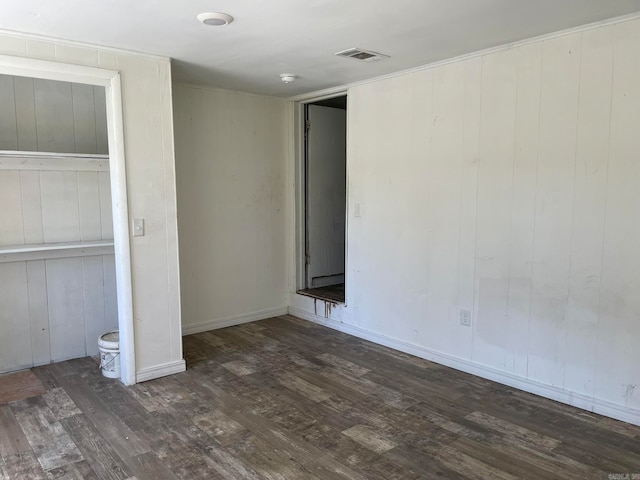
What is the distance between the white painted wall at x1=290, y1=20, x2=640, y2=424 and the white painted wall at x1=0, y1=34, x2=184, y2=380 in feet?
5.79

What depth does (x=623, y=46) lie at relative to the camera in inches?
107

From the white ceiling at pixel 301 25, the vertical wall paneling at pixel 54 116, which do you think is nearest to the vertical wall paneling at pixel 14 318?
the vertical wall paneling at pixel 54 116

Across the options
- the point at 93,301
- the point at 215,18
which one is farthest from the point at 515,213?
the point at 93,301

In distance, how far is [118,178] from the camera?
3.28 m

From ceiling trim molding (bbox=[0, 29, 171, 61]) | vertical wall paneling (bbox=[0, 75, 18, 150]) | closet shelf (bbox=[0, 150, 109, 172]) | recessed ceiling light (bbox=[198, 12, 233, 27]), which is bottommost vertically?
closet shelf (bbox=[0, 150, 109, 172])

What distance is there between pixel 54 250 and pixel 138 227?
861mm

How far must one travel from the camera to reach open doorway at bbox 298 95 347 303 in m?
5.21

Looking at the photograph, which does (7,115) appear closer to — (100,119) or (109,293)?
(100,119)

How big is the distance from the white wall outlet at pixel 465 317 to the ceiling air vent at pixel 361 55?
2.02m

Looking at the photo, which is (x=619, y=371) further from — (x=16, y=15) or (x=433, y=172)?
(x=16, y=15)

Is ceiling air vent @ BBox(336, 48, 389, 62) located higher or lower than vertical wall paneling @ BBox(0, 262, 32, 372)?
higher

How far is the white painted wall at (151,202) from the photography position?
131 inches

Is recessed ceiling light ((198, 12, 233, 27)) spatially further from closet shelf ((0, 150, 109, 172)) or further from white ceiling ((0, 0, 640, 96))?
closet shelf ((0, 150, 109, 172))

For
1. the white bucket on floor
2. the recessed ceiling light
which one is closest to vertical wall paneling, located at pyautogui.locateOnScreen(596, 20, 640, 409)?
the recessed ceiling light
